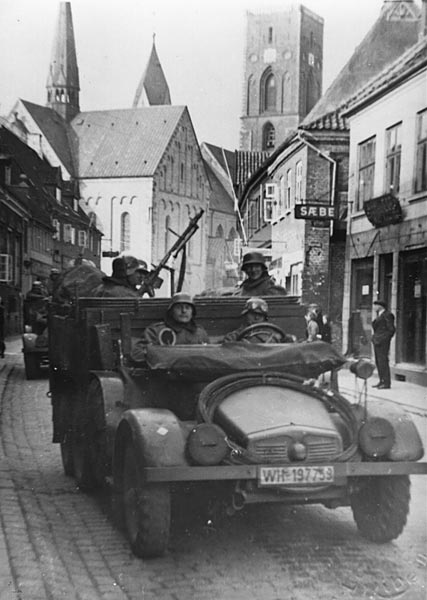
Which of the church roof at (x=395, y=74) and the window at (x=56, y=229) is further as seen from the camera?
the window at (x=56, y=229)

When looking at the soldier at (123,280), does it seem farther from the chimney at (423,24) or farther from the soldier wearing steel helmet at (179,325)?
the chimney at (423,24)

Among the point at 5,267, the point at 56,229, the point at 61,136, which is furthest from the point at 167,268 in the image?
the point at 56,229

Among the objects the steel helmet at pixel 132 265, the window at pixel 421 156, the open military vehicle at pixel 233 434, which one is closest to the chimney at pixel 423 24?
the window at pixel 421 156

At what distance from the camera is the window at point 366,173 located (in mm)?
14047

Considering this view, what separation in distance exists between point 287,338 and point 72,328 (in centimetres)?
196

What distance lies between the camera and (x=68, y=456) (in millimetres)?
7754

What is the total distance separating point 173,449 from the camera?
5.07m

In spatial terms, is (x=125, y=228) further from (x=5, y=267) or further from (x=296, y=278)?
(x=5, y=267)

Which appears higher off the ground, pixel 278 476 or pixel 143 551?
pixel 278 476

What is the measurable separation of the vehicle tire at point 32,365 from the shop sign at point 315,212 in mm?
6811

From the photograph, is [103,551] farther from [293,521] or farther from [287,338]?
[287,338]

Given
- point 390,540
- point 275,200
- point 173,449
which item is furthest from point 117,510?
point 275,200

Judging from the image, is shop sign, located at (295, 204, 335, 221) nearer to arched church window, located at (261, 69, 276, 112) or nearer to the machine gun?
the machine gun

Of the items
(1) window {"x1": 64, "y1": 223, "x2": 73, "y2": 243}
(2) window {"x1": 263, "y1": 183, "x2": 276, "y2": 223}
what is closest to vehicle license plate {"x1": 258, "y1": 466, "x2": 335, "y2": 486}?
Answer: (2) window {"x1": 263, "y1": 183, "x2": 276, "y2": 223}
